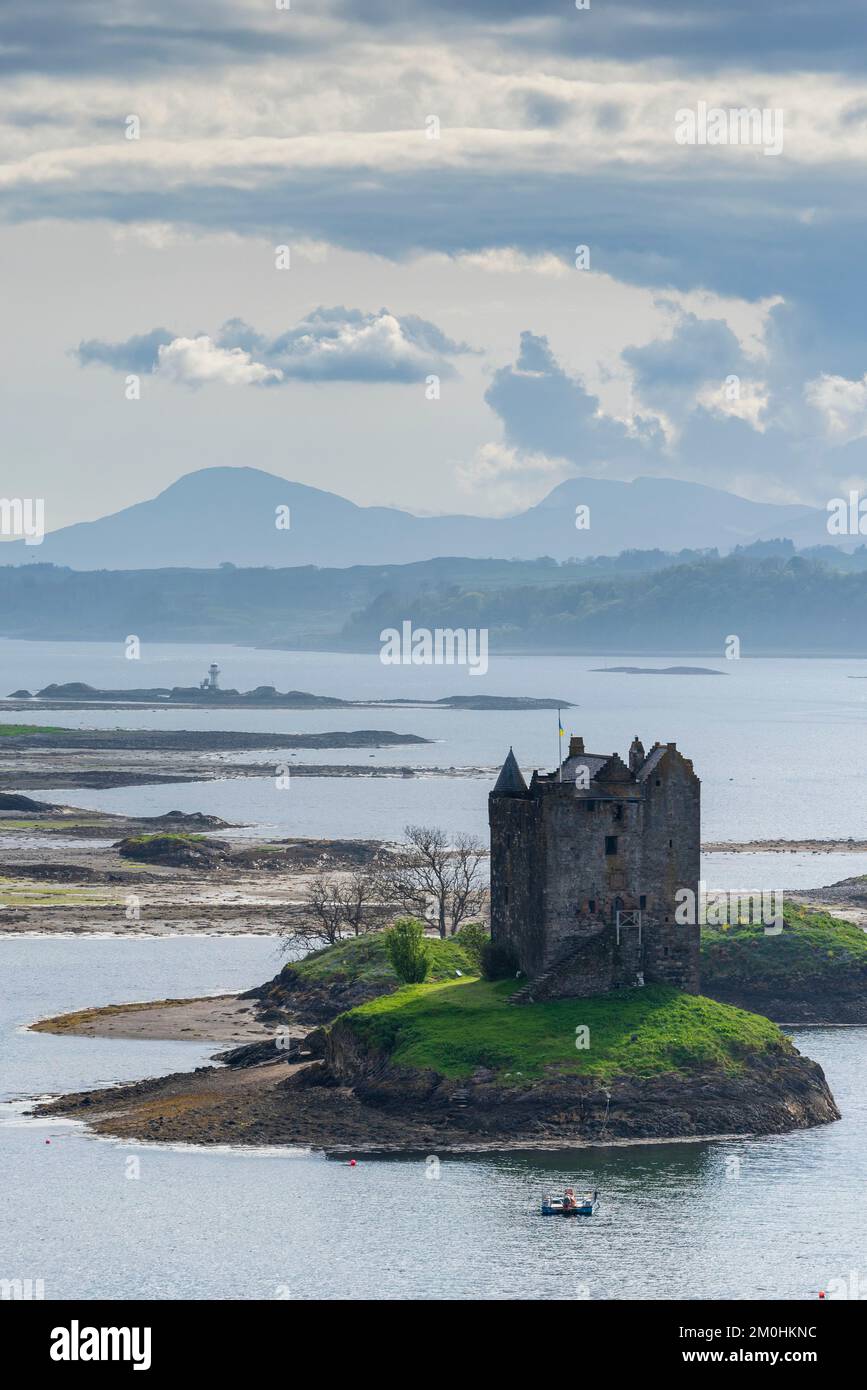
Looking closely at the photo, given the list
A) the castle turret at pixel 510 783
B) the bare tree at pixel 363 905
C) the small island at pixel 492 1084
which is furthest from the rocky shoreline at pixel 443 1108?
the bare tree at pixel 363 905

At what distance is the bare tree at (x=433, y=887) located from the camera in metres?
129

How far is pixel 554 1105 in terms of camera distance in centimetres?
8794

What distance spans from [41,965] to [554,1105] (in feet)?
157

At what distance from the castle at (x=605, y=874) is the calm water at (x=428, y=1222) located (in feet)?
30.9

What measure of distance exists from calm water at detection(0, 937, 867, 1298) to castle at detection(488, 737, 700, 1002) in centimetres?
941

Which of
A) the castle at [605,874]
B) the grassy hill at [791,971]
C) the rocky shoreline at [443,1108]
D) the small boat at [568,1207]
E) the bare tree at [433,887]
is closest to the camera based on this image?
the small boat at [568,1207]

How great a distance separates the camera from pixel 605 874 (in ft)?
311

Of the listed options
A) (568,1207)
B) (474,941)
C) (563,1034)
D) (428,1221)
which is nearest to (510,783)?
(474,941)

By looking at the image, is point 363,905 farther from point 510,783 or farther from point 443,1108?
point 443,1108

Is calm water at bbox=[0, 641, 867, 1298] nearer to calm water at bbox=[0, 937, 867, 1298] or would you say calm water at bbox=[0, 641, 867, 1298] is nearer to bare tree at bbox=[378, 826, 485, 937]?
calm water at bbox=[0, 937, 867, 1298]

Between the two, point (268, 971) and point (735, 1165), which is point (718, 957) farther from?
point (735, 1165)

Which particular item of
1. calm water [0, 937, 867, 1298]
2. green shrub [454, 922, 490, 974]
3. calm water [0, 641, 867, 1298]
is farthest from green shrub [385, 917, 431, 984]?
calm water [0, 937, 867, 1298]

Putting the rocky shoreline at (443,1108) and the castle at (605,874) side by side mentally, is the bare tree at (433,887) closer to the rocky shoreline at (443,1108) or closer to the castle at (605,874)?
the castle at (605,874)
